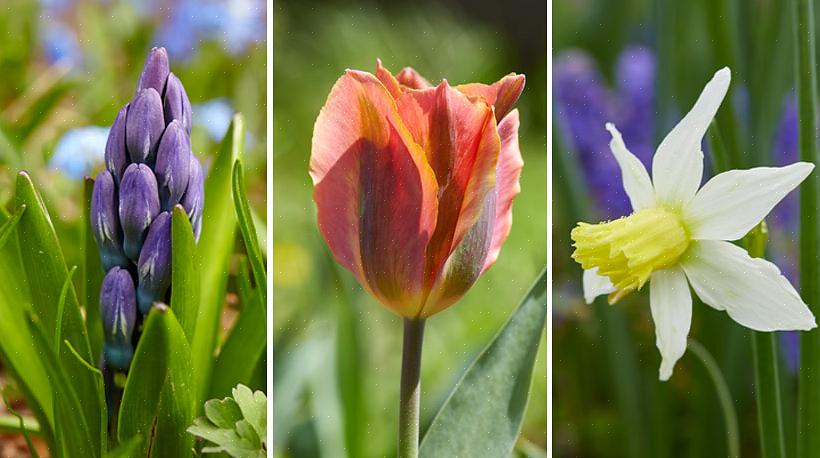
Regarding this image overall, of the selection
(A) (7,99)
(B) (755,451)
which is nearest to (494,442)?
(B) (755,451)

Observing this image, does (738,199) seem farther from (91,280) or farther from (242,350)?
(91,280)

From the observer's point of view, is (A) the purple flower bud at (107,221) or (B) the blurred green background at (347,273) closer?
(A) the purple flower bud at (107,221)

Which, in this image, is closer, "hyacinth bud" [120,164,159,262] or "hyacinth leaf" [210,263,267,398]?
"hyacinth bud" [120,164,159,262]

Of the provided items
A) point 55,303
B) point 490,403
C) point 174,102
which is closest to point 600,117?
point 490,403

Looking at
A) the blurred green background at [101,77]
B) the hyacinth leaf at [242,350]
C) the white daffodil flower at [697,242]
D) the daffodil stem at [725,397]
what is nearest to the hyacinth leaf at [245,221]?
the hyacinth leaf at [242,350]

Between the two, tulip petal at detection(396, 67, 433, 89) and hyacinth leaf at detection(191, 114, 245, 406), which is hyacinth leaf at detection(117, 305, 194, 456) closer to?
hyacinth leaf at detection(191, 114, 245, 406)

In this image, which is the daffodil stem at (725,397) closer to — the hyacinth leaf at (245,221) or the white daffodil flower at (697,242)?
the white daffodil flower at (697,242)

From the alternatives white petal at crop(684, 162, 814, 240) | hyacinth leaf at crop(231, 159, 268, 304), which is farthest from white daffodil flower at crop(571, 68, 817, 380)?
hyacinth leaf at crop(231, 159, 268, 304)
